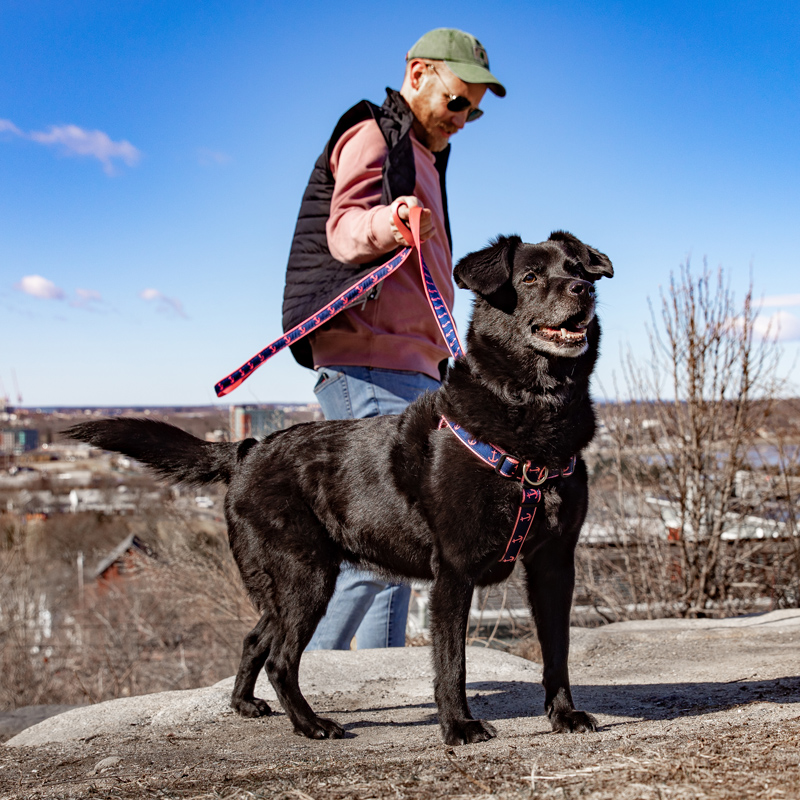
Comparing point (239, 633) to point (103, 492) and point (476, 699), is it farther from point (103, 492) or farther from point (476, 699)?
point (103, 492)

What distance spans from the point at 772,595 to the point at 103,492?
46.7 m

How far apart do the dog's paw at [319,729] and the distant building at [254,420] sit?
587 centimetres

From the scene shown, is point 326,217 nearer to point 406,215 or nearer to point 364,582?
point 406,215

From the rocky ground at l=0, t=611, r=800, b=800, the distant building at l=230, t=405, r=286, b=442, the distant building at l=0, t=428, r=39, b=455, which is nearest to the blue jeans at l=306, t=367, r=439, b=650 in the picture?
the rocky ground at l=0, t=611, r=800, b=800

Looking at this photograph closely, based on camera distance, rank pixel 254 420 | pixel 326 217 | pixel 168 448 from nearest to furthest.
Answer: pixel 168 448, pixel 326 217, pixel 254 420

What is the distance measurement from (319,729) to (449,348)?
1607 mm

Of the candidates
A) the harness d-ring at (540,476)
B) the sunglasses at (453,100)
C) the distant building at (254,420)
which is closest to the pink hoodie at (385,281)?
the sunglasses at (453,100)

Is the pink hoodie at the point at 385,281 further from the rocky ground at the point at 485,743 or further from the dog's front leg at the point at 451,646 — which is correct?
the rocky ground at the point at 485,743

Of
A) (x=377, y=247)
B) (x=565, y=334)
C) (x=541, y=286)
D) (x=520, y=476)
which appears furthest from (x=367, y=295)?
(x=520, y=476)

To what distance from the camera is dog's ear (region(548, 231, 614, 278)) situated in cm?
283

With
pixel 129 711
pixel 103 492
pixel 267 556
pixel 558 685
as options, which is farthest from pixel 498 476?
pixel 103 492

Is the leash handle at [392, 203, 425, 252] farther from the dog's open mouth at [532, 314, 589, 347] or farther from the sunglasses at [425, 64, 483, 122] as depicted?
the sunglasses at [425, 64, 483, 122]

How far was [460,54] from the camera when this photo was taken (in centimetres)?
333

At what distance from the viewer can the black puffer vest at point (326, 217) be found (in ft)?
10.6
